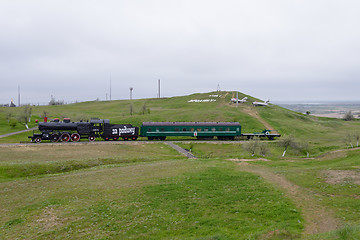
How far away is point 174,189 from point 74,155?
75.8 ft

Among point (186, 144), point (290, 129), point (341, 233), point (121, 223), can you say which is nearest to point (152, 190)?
point (121, 223)

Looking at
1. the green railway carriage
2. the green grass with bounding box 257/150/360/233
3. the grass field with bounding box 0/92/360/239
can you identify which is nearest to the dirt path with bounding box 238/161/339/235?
the grass field with bounding box 0/92/360/239

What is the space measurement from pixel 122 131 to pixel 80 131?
321 inches

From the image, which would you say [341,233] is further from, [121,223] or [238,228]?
[121,223]

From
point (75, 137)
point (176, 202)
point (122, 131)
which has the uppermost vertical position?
point (122, 131)

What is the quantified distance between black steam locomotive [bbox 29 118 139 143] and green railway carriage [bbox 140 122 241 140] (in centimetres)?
341

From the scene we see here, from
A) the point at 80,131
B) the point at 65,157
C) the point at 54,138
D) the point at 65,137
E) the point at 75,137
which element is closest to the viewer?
the point at 65,157

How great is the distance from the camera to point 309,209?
51.7 ft

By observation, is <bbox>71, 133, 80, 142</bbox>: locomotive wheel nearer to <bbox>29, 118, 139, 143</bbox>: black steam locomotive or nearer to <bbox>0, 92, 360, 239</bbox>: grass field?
<bbox>29, 118, 139, 143</bbox>: black steam locomotive

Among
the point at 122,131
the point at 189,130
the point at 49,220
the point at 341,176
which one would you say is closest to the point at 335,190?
the point at 341,176

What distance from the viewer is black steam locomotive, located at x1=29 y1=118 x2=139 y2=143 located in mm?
48625

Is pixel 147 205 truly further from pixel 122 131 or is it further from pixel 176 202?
pixel 122 131

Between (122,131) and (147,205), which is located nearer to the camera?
(147,205)

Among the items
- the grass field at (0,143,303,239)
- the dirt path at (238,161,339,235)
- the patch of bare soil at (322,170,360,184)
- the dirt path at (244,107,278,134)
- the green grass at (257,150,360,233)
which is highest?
the dirt path at (244,107,278,134)
